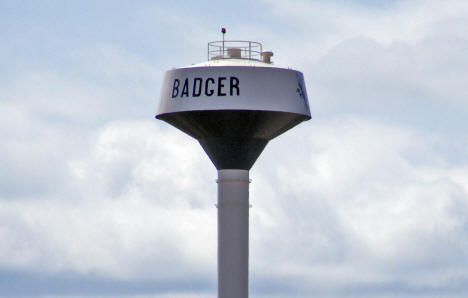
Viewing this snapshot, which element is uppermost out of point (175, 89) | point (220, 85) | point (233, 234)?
point (175, 89)

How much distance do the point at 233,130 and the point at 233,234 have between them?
197 inches

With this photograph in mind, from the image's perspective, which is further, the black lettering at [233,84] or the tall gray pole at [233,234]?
the tall gray pole at [233,234]

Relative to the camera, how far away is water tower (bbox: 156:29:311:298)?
8319 centimetres

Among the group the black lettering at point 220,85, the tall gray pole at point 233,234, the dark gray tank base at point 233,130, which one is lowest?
the tall gray pole at point 233,234

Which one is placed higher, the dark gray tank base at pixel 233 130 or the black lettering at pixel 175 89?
the black lettering at pixel 175 89

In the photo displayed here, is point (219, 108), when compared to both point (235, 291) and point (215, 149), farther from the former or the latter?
point (235, 291)

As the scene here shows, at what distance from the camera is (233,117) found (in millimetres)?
83250

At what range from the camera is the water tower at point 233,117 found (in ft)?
273

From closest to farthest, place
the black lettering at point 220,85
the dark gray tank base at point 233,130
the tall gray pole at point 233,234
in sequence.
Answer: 1. the black lettering at point 220,85
2. the dark gray tank base at point 233,130
3. the tall gray pole at point 233,234

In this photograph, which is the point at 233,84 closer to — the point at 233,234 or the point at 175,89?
the point at 175,89

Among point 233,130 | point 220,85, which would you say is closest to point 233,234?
point 233,130

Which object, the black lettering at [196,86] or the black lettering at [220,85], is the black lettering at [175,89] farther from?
the black lettering at [220,85]

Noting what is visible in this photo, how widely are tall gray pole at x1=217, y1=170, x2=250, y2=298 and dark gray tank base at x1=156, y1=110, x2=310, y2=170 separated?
0.81 meters

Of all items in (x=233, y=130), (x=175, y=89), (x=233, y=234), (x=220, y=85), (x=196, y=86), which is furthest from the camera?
(x=233, y=234)
